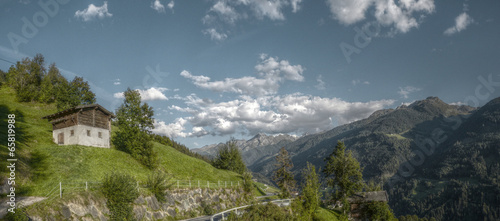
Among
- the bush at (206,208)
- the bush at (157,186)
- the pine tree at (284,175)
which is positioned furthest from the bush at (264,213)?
the pine tree at (284,175)

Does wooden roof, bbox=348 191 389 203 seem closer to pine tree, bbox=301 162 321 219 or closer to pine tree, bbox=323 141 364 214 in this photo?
pine tree, bbox=323 141 364 214

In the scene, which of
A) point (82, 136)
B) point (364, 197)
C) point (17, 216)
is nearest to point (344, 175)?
point (364, 197)

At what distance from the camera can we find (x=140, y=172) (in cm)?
4388

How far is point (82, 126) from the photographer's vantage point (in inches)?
1816

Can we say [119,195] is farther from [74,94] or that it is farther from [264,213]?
[74,94]

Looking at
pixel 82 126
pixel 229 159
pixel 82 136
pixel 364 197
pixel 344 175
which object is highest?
pixel 82 126

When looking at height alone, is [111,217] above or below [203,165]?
below

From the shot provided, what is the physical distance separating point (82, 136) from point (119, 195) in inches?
993

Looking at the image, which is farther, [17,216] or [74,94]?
[74,94]

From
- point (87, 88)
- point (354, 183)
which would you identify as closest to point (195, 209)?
point (354, 183)

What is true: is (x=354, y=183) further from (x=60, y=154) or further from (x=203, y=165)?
(x=60, y=154)

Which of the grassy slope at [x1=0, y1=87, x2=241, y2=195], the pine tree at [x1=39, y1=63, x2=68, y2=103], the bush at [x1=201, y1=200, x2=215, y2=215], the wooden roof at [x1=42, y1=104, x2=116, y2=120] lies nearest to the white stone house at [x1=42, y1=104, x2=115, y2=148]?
the wooden roof at [x1=42, y1=104, x2=116, y2=120]

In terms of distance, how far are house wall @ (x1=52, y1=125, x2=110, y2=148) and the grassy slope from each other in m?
1.95

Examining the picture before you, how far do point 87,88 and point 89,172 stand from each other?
1954 inches
